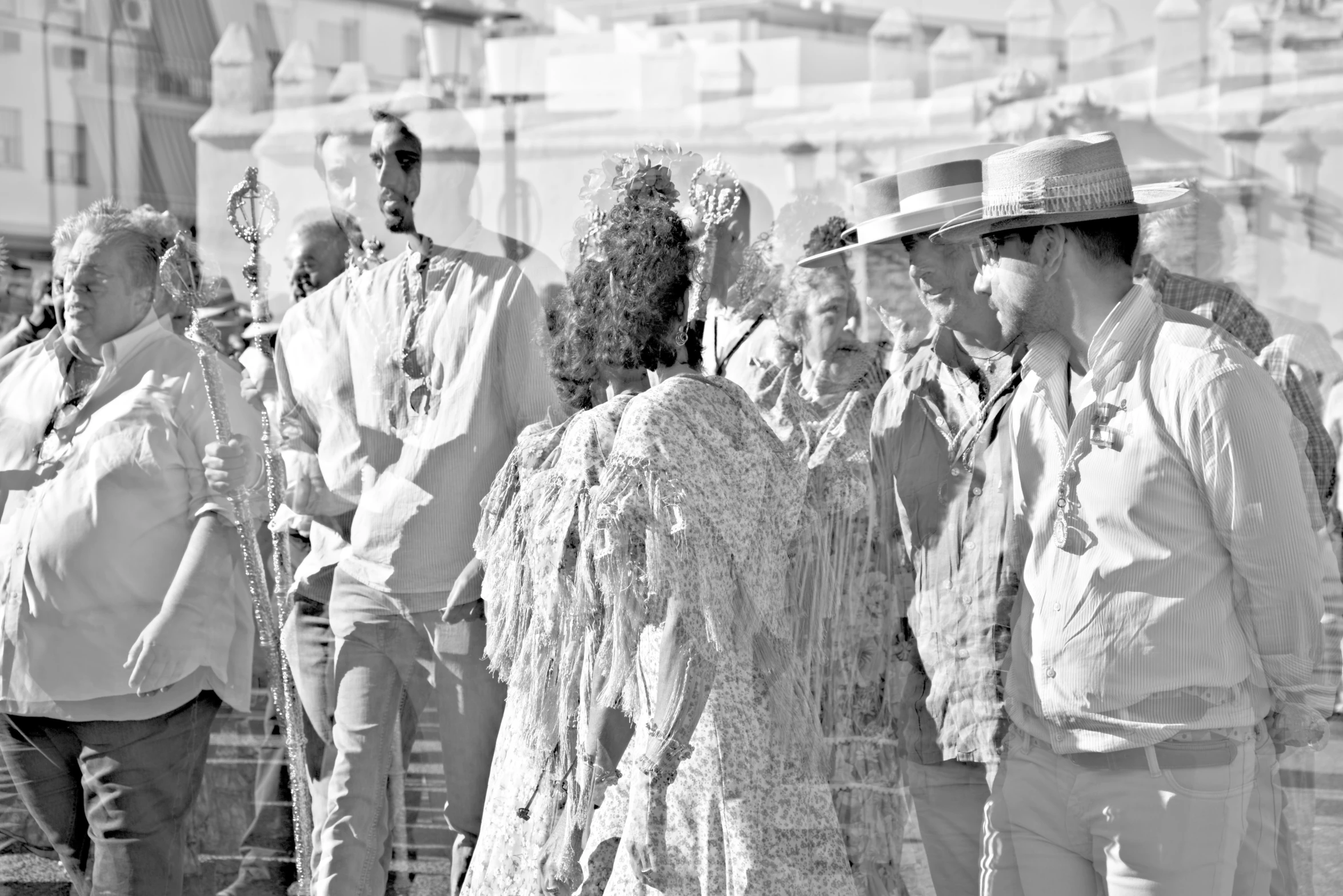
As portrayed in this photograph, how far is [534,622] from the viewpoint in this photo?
3096mm

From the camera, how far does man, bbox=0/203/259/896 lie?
158 inches

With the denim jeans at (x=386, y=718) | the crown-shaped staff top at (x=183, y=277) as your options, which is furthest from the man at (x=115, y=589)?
the denim jeans at (x=386, y=718)

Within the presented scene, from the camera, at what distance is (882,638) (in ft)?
13.0

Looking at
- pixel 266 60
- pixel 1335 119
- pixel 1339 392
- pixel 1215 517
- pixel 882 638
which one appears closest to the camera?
pixel 1215 517

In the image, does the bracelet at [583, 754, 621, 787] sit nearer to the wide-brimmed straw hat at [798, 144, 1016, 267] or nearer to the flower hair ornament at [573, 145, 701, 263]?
the flower hair ornament at [573, 145, 701, 263]

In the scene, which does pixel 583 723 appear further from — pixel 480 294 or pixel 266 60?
pixel 266 60

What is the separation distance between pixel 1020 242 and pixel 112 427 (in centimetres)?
247

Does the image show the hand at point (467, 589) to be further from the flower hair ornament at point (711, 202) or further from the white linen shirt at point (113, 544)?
the flower hair ornament at point (711, 202)

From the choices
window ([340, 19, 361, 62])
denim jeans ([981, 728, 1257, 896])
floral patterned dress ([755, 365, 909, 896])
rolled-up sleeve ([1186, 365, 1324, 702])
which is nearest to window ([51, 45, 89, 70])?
window ([340, 19, 361, 62])

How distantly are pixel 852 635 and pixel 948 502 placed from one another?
68 centimetres

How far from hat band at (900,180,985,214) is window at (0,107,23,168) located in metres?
15.3

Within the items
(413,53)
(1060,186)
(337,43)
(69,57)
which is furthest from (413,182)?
(413,53)

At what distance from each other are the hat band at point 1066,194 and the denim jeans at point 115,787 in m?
2.53

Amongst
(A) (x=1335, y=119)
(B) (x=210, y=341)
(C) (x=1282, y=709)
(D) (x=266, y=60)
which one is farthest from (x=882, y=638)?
(D) (x=266, y=60)
